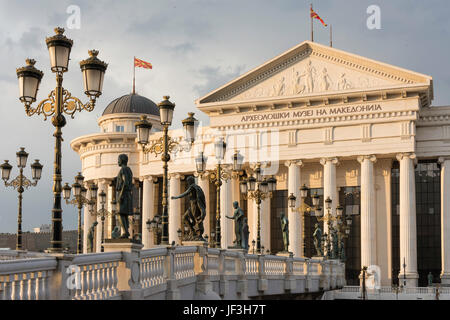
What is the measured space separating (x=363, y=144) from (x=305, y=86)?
7363 millimetres

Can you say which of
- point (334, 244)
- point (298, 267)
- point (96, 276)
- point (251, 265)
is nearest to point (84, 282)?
point (96, 276)

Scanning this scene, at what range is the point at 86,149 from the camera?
80.4m

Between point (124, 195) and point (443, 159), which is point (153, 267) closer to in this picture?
point (124, 195)

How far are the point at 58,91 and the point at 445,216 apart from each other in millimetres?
51897

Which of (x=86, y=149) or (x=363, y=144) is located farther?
(x=86, y=149)

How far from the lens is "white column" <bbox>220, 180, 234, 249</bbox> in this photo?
2581 inches

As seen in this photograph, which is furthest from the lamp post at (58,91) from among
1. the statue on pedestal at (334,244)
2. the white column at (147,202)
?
the white column at (147,202)

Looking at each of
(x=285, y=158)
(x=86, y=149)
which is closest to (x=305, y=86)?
(x=285, y=158)

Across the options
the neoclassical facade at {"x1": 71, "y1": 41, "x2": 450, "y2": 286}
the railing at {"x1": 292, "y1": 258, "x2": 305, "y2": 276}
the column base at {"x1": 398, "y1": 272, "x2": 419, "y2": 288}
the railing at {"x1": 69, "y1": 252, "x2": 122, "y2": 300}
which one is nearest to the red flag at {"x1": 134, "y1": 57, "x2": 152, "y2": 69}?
the neoclassical facade at {"x1": 71, "y1": 41, "x2": 450, "y2": 286}

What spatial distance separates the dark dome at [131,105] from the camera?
283ft

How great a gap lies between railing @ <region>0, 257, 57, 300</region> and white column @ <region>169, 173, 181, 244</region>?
5833 centimetres

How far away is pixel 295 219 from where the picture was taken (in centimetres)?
6309

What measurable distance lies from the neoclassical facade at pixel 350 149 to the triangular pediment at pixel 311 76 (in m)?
0.09
